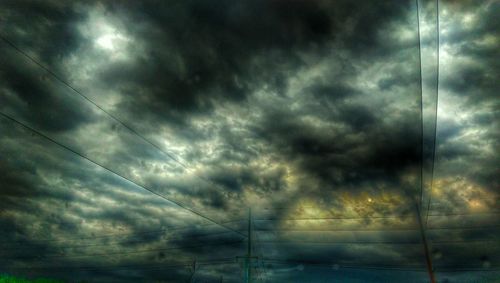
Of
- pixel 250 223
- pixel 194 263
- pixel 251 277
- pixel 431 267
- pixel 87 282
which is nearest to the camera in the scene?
pixel 431 267

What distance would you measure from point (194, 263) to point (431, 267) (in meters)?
32.6

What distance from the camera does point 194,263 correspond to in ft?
151

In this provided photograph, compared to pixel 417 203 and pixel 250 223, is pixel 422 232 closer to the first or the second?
pixel 417 203

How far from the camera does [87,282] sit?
165ft

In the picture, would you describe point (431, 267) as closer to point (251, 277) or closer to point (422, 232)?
point (422, 232)

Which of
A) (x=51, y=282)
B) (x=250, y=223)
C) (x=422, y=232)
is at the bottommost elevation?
(x=51, y=282)

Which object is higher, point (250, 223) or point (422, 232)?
point (250, 223)

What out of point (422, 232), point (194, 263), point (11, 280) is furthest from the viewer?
point (194, 263)

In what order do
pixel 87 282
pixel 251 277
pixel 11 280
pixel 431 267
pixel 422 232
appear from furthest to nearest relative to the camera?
1. pixel 87 282
2. pixel 11 280
3. pixel 251 277
4. pixel 422 232
5. pixel 431 267

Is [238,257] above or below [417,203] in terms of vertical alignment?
below

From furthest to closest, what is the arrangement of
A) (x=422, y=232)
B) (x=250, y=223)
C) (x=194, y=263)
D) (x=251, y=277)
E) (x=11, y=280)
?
1. (x=194, y=263)
2. (x=11, y=280)
3. (x=250, y=223)
4. (x=251, y=277)
5. (x=422, y=232)

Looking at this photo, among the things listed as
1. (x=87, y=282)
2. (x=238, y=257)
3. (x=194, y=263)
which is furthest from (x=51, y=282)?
(x=238, y=257)

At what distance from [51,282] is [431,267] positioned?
50467mm

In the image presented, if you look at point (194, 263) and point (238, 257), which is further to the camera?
point (194, 263)
